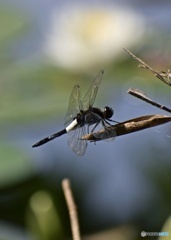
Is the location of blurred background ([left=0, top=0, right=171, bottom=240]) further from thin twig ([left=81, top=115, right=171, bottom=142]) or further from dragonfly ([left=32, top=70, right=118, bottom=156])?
thin twig ([left=81, top=115, right=171, bottom=142])

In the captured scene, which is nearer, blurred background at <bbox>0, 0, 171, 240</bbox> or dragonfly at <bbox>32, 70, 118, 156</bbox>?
dragonfly at <bbox>32, 70, 118, 156</bbox>

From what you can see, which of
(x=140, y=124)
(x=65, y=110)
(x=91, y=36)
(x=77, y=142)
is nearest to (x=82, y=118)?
(x=77, y=142)

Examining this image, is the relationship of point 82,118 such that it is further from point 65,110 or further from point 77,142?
point 65,110

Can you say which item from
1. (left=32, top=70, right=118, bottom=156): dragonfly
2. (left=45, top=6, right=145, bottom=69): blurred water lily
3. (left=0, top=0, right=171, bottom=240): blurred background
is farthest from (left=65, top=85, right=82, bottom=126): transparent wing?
(left=45, top=6, right=145, bottom=69): blurred water lily

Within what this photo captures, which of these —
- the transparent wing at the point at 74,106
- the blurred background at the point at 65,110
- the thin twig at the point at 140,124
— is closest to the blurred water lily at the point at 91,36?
the blurred background at the point at 65,110

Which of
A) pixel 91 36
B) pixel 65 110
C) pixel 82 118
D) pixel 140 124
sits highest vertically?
pixel 91 36
